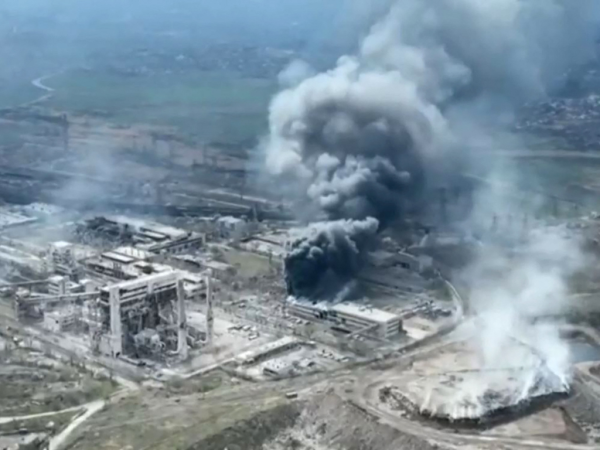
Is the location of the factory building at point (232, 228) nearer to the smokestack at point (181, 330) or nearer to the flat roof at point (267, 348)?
the flat roof at point (267, 348)

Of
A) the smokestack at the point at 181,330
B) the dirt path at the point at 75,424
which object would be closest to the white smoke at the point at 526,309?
A: the smokestack at the point at 181,330

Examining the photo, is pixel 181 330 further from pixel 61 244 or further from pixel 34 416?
pixel 61 244

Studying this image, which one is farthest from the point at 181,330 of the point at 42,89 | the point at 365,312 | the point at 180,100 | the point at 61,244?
the point at 42,89

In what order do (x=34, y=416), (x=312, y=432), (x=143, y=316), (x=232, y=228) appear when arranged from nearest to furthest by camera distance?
1. (x=312, y=432)
2. (x=34, y=416)
3. (x=143, y=316)
4. (x=232, y=228)

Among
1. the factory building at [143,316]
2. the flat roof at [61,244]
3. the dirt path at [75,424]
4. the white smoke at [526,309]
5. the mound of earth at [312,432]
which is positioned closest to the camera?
the dirt path at [75,424]

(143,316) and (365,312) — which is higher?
(143,316)

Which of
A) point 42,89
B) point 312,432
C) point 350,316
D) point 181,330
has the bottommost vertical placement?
point 312,432

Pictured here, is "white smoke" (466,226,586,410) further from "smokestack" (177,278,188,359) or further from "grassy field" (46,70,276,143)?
"grassy field" (46,70,276,143)
